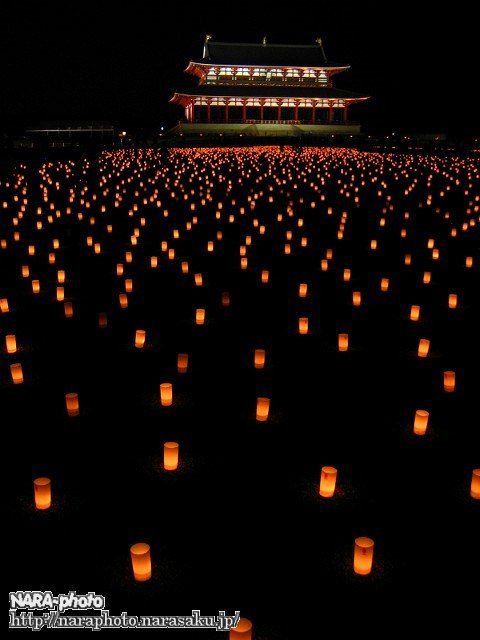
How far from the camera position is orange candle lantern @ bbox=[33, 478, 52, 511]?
10.1 ft

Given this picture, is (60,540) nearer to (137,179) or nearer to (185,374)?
(185,374)

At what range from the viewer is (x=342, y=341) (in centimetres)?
517

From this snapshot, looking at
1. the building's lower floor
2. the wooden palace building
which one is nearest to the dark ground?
the building's lower floor

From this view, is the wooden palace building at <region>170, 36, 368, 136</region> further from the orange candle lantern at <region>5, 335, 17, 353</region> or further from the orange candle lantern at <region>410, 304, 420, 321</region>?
the orange candle lantern at <region>5, 335, 17, 353</region>

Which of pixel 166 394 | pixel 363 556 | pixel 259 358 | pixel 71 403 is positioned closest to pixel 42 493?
pixel 71 403

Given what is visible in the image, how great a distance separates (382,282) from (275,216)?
4.49 meters

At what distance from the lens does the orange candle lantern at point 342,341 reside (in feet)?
16.9

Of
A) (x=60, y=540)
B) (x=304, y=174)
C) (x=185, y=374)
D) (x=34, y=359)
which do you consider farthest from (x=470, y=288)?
(x=304, y=174)

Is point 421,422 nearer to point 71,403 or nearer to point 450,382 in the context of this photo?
point 450,382

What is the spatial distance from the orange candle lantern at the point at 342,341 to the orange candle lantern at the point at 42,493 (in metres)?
2.85

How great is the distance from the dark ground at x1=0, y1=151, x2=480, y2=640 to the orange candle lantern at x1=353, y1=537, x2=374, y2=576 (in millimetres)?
50

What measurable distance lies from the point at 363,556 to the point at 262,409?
1489mm

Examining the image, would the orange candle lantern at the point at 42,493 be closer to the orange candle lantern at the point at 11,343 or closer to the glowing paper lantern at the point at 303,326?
the orange candle lantern at the point at 11,343

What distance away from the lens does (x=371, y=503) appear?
3.26m
